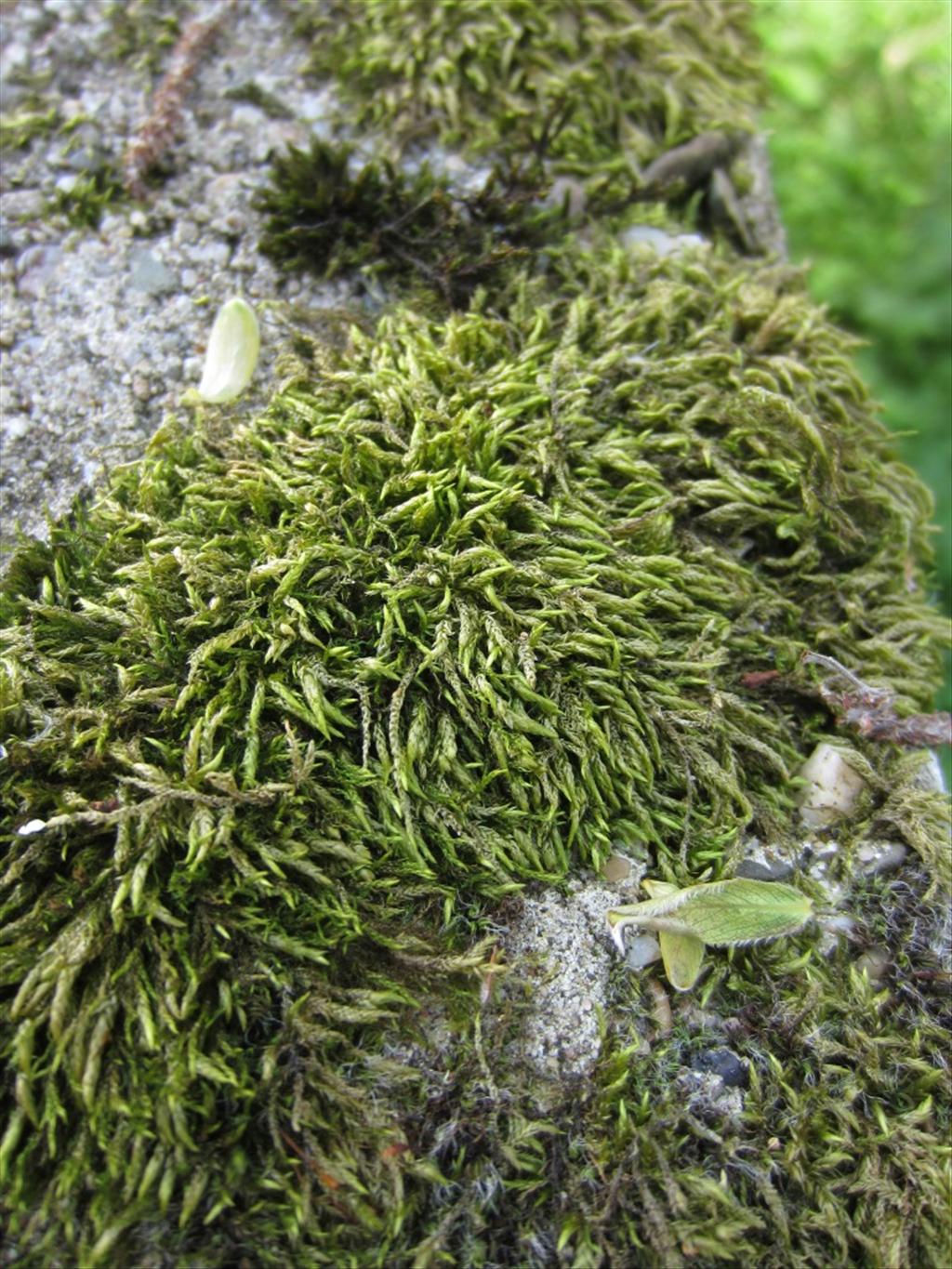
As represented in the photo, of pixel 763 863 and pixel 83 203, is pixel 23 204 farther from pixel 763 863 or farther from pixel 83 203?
pixel 763 863

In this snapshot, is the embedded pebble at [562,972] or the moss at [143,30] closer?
the embedded pebble at [562,972]

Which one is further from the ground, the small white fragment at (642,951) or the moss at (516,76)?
the moss at (516,76)

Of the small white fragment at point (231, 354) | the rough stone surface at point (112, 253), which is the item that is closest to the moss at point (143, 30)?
the rough stone surface at point (112, 253)

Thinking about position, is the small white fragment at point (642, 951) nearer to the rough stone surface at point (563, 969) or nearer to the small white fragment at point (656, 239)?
the rough stone surface at point (563, 969)

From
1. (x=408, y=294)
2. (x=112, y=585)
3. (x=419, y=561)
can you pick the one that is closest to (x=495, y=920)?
(x=419, y=561)

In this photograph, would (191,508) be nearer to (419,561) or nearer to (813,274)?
(419,561)

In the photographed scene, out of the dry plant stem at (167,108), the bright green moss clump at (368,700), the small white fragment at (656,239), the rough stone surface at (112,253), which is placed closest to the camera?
the bright green moss clump at (368,700)

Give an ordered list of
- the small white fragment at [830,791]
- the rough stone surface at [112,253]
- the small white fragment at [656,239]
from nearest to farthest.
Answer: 1. the small white fragment at [830,791]
2. the rough stone surface at [112,253]
3. the small white fragment at [656,239]

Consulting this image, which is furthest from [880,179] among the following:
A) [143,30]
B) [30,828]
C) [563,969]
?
[30,828]
